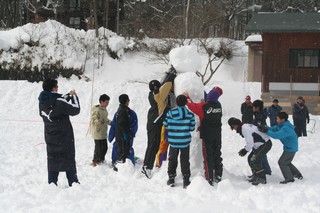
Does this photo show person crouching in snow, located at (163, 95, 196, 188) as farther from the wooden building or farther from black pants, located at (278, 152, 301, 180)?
the wooden building

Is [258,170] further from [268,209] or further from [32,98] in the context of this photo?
[32,98]

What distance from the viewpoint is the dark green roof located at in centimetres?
1980

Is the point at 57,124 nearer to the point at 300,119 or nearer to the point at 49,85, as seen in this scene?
the point at 49,85

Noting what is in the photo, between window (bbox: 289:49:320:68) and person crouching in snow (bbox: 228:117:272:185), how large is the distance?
1526cm

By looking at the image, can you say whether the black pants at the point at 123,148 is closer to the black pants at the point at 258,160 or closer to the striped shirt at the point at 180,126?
the striped shirt at the point at 180,126

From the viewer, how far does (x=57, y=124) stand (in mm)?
5898

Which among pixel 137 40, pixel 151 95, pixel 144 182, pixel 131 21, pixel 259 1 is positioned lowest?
pixel 144 182

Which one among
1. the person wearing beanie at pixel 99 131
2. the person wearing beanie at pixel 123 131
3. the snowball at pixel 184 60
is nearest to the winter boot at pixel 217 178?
the person wearing beanie at pixel 123 131

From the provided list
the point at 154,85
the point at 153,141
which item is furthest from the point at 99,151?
the point at 154,85

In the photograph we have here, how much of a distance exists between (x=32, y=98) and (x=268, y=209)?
16.1 m

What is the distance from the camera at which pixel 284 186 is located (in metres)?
6.38

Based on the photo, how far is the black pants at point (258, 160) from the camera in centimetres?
660

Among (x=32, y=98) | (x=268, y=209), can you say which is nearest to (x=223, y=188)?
(x=268, y=209)

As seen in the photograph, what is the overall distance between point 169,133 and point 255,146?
1548mm
